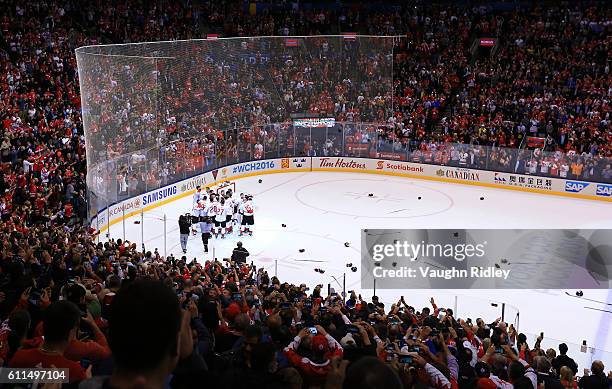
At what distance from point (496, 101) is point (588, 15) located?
7.51m

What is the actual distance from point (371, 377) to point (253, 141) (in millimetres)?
25193

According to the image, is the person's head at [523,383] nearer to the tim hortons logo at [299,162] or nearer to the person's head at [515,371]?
the person's head at [515,371]

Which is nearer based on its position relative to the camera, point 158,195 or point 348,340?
point 348,340

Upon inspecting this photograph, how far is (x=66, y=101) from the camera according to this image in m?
23.9

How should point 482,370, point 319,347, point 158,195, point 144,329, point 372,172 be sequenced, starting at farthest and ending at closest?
1. point 372,172
2. point 158,195
3. point 482,370
4. point 319,347
5. point 144,329

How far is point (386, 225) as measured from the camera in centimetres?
2100

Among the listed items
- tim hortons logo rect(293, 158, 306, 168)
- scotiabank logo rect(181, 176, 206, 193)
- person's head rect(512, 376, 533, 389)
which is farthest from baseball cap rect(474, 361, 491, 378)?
tim hortons logo rect(293, 158, 306, 168)

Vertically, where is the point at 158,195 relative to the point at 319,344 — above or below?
below

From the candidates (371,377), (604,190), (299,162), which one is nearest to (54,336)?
(371,377)

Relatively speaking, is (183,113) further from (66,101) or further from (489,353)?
(489,353)

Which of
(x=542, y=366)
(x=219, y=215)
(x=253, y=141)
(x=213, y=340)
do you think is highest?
(x=213, y=340)

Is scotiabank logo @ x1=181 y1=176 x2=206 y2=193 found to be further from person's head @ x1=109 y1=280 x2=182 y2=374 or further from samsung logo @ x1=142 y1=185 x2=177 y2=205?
person's head @ x1=109 y1=280 x2=182 y2=374

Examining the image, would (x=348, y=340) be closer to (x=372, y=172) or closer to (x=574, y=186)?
(x=574, y=186)

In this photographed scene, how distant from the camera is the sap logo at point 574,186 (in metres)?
25.0
